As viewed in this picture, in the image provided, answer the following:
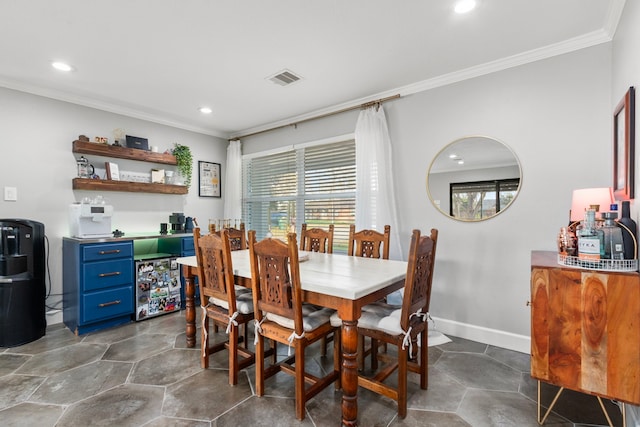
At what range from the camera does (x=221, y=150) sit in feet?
16.3

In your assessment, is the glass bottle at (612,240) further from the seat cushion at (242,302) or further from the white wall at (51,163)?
the white wall at (51,163)

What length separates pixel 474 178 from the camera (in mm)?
2807

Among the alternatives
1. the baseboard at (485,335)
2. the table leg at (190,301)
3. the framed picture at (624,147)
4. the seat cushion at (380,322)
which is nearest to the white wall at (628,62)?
the framed picture at (624,147)

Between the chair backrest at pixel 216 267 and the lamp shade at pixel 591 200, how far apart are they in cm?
229

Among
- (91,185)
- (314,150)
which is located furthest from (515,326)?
(91,185)

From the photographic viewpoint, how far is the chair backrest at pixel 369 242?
279 centimetres

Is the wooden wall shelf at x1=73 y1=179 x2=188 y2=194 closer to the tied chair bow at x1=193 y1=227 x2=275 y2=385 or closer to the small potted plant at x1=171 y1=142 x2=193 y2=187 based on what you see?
the small potted plant at x1=171 y1=142 x2=193 y2=187

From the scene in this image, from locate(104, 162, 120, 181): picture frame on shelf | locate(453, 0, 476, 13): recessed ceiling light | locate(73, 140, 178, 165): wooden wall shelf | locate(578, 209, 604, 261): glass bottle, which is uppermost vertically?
locate(453, 0, 476, 13): recessed ceiling light

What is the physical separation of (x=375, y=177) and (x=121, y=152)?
3040 mm

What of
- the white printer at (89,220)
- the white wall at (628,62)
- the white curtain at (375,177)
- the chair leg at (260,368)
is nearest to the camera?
the white wall at (628,62)

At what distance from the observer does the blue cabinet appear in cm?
296

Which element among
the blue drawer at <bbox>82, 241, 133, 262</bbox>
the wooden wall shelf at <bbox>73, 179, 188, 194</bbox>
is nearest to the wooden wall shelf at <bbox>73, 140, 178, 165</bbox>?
the wooden wall shelf at <bbox>73, 179, 188, 194</bbox>

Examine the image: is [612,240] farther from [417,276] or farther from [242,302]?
[242,302]

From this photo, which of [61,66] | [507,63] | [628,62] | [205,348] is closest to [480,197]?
[507,63]
